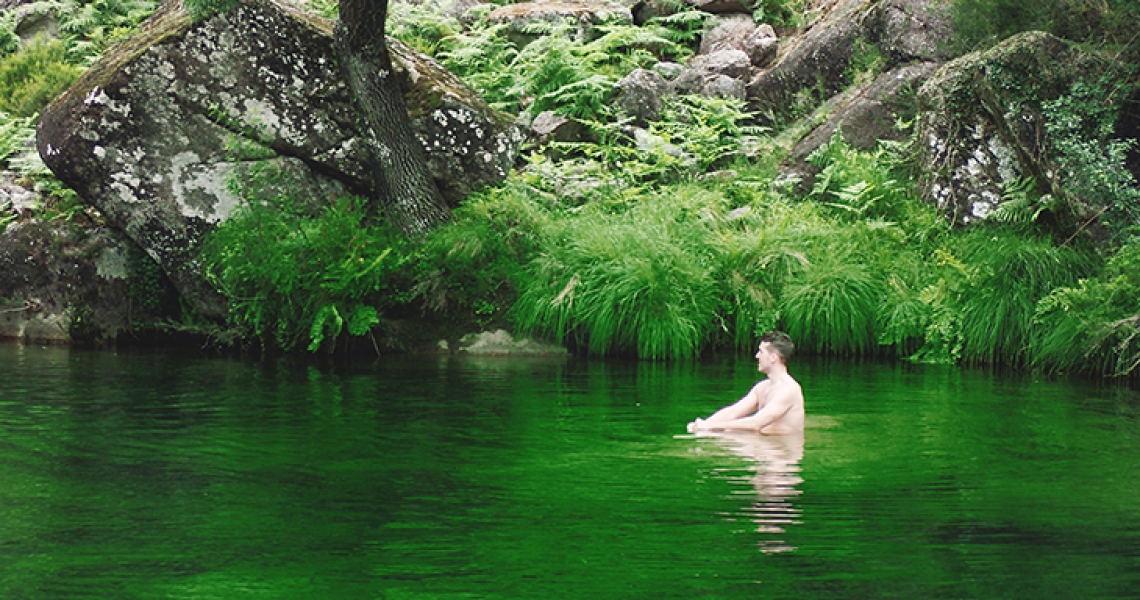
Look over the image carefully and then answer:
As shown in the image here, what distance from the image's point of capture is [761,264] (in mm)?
14469

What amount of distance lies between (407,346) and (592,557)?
9884mm

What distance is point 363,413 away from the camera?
9.30m

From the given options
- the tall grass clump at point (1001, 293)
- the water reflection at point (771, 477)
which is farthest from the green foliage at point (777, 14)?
the water reflection at point (771, 477)

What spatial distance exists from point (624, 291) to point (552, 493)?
7528mm

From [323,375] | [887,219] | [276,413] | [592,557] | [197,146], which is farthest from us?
[887,219]

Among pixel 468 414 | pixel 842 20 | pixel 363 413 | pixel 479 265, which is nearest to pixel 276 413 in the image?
pixel 363 413

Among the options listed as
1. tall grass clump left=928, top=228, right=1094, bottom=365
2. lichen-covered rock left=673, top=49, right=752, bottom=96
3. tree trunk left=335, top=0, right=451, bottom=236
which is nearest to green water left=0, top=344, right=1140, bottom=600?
tall grass clump left=928, top=228, right=1094, bottom=365

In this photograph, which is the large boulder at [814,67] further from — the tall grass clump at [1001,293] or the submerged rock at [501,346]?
the submerged rock at [501,346]

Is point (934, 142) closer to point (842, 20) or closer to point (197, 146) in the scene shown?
point (842, 20)

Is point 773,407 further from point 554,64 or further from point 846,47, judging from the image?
point 554,64

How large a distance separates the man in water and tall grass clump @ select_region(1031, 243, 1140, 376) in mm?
3991

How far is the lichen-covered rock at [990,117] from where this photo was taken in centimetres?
1398

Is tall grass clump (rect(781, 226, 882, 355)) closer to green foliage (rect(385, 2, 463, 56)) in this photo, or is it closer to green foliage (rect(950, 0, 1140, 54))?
green foliage (rect(950, 0, 1140, 54))

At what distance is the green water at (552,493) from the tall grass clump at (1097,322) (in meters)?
0.59
